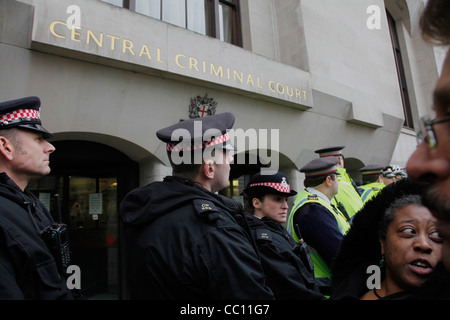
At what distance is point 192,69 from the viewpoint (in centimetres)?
498

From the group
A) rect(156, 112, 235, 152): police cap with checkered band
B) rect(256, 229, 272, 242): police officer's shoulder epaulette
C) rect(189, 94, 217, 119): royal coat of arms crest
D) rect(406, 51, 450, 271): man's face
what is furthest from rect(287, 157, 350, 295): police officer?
rect(189, 94, 217, 119): royal coat of arms crest

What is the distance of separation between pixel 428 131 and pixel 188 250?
44.6 inches

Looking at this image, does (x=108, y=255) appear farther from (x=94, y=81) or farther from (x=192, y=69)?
(x=192, y=69)

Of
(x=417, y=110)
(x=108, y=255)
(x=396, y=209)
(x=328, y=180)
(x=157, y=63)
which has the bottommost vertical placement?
(x=108, y=255)

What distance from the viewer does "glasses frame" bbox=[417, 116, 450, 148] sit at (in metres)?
0.82

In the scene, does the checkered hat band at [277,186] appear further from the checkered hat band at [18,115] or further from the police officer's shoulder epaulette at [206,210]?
the checkered hat band at [18,115]

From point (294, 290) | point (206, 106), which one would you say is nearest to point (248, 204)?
point (294, 290)

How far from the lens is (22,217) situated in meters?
1.67

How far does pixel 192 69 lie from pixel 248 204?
2.81m

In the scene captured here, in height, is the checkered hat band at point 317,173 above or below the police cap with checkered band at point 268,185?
above

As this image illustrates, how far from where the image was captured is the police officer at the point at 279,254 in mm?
2070

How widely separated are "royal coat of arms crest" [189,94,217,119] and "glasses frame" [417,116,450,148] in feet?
14.4

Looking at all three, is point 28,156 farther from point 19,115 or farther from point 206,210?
point 206,210

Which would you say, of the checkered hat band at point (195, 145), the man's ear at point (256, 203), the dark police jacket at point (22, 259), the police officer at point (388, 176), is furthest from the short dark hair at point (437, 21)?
the police officer at point (388, 176)
